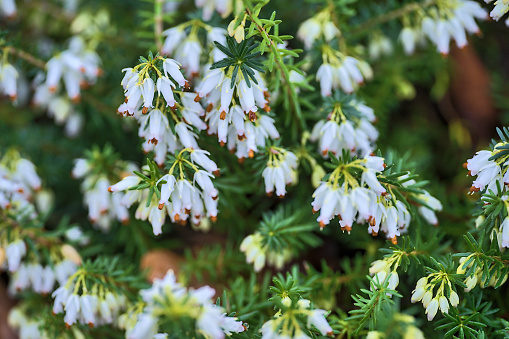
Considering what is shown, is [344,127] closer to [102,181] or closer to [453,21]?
[453,21]

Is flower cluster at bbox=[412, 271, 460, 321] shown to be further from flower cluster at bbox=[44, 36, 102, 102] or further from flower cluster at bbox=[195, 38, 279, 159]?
flower cluster at bbox=[44, 36, 102, 102]

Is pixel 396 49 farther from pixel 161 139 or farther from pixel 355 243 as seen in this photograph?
pixel 161 139

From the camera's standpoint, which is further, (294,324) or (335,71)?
(335,71)

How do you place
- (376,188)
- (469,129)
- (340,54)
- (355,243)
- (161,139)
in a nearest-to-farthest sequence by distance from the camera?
(376,188), (161,139), (340,54), (355,243), (469,129)

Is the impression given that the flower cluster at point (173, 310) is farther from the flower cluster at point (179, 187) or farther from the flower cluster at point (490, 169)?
the flower cluster at point (490, 169)

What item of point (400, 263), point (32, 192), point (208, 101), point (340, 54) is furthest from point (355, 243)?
point (32, 192)

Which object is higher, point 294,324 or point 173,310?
point 173,310

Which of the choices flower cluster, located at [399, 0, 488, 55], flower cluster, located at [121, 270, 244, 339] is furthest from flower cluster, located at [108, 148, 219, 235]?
flower cluster, located at [399, 0, 488, 55]

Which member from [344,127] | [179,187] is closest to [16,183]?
[179,187]

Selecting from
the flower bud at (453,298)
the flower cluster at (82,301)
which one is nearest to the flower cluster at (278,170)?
the flower bud at (453,298)
